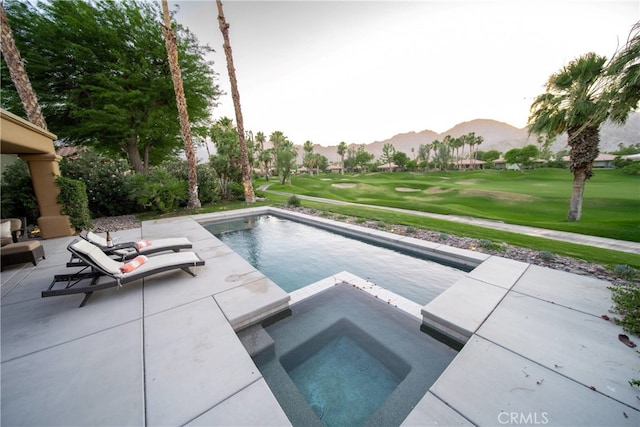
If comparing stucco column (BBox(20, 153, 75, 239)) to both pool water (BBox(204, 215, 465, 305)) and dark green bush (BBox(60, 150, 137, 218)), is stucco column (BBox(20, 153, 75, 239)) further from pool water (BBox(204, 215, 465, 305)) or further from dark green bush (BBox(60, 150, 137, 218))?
pool water (BBox(204, 215, 465, 305))

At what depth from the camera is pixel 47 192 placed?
→ 744cm

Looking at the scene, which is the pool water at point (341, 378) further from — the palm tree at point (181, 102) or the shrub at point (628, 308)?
the palm tree at point (181, 102)

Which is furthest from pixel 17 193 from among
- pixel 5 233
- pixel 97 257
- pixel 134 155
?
pixel 97 257

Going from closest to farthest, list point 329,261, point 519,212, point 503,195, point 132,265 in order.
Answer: point 132,265 < point 329,261 < point 519,212 < point 503,195

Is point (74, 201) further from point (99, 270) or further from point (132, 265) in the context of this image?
point (99, 270)

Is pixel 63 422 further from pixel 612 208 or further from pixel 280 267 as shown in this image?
pixel 612 208

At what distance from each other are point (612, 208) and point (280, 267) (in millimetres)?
21644

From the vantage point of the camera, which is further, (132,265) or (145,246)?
(145,246)

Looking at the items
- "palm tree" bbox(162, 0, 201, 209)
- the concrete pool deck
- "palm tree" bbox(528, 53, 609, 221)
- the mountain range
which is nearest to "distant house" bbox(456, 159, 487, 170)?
the mountain range

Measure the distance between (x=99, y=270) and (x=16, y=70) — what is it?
11304 mm

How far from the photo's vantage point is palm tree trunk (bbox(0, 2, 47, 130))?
804 centimetres

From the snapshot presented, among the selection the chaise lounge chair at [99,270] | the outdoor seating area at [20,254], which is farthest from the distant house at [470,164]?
the outdoor seating area at [20,254]

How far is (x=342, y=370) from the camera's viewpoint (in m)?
2.73

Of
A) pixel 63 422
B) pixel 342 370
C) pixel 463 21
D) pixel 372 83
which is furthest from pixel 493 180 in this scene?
pixel 63 422
